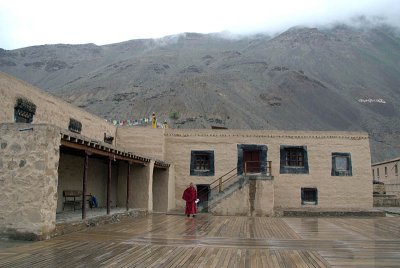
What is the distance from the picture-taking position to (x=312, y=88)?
86.4 metres

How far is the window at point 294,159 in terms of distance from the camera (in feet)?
77.3

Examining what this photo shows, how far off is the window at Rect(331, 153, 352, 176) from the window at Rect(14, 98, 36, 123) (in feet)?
57.2

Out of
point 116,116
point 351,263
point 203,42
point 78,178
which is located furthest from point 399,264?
point 203,42

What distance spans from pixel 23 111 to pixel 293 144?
15702mm

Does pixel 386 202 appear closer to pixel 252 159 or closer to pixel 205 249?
pixel 252 159

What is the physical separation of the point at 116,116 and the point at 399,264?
57895 mm

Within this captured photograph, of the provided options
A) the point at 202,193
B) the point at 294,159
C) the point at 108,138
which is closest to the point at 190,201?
the point at 202,193

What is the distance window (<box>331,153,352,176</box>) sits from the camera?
23578 millimetres

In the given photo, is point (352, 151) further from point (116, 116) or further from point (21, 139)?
point (116, 116)

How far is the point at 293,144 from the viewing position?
23.7 metres

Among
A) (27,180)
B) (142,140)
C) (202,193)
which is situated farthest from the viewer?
(202,193)

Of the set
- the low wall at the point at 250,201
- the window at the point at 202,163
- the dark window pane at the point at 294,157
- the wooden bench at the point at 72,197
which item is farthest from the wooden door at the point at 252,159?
the wooden bench at the point at 72,197

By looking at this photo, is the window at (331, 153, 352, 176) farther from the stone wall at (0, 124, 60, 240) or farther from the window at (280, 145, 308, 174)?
the stone wall at (0, 124, 60, 240)

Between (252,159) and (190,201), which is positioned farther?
(252,159)
